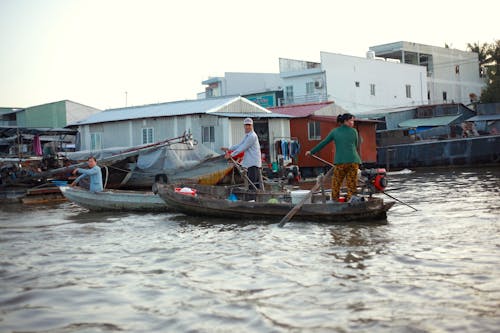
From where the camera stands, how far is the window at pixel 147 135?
87.4 ft

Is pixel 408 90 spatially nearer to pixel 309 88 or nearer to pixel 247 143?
pixel 309 88

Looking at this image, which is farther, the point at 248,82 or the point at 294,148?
the point at 248,82

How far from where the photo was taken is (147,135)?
87.8 ft

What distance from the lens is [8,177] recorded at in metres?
20.5

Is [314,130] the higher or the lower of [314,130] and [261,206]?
the higher

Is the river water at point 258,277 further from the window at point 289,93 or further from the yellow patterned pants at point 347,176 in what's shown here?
the window at point 289,93

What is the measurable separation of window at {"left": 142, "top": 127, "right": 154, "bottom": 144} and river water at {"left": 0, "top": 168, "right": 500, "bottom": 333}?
15.0 metres

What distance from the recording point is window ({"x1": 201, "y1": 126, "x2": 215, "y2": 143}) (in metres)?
25.3

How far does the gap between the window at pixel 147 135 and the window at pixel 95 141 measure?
2846 millimetres

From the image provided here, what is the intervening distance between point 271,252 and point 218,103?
59.6ft

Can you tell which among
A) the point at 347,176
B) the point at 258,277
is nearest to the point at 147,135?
the point at 347,176

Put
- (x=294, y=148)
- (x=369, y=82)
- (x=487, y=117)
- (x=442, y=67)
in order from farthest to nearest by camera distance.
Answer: (x=442, y=67), (x=369, y=82), (x=487, y=117), (x=294, y=148)

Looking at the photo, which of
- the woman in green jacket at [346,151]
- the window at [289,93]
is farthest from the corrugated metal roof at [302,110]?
the woman in green jacket at [346,151]

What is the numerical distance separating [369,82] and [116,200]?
3184 cm
